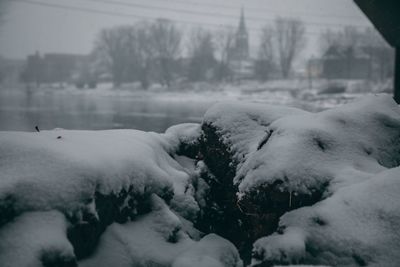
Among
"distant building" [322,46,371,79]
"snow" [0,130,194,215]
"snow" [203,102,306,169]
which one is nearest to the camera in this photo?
"snow" [0,130,194,215]

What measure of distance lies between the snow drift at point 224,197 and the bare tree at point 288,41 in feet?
224

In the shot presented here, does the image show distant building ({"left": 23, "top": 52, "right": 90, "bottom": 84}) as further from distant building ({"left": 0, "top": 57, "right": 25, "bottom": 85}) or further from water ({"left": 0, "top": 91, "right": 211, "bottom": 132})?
water ({"left": 0, "top": 91, "right": 211, "bottom": 132})

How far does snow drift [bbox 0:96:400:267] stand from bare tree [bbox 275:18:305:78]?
68.4m

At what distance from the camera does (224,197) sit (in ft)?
16.3

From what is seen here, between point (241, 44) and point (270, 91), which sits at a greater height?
point (241, 44)

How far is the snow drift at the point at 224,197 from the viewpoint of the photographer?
2.95m

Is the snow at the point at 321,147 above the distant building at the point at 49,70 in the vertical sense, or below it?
above

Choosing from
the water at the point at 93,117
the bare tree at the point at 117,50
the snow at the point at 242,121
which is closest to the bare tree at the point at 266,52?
the bare tree at the point at 117,50

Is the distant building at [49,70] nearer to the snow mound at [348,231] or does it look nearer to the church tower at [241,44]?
the church tower at [241,44]

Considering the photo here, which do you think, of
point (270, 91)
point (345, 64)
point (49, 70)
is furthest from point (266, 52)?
point (49, 70)

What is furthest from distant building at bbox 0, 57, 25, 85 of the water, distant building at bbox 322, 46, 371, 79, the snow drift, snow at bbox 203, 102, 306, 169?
the snow drift

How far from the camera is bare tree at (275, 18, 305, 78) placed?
71812 millimetres

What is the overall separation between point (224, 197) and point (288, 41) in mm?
71814

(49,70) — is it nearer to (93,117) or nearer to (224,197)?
(93,117)
